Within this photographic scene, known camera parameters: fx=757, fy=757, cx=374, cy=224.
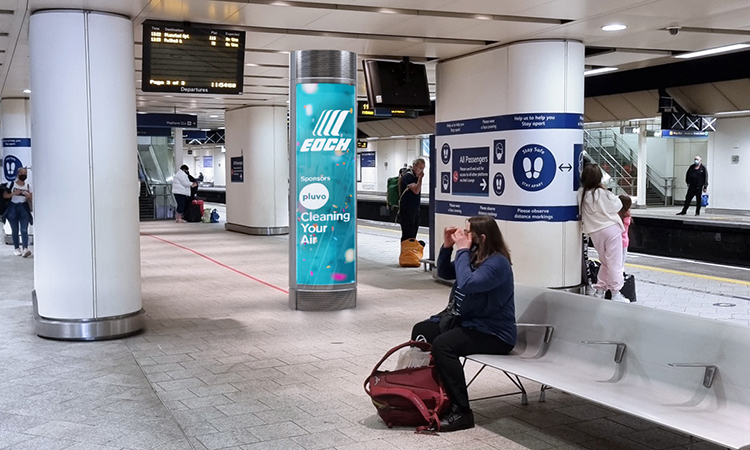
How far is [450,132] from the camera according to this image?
1120 cm

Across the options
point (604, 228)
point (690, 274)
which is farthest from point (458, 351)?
point (690, 274)

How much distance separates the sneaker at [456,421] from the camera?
16.2 ft

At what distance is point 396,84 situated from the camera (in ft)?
37.1

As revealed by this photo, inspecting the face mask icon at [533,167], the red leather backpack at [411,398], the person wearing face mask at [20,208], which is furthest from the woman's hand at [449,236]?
the person wearing face mask at [20,208]

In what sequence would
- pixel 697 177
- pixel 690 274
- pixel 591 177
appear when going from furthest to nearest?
pixel 697 177, pixel 690 274, pixel 591 177

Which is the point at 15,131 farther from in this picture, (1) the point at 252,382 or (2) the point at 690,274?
(2) the point at 690,274

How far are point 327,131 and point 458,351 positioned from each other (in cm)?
478

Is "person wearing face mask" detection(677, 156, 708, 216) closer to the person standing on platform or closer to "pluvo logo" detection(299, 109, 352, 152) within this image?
the person standing on platform

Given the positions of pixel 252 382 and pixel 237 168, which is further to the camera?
pixel 237 168

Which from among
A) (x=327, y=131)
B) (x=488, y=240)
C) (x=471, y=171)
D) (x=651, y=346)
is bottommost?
(x=651, y=346)

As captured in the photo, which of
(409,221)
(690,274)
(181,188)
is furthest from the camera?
(181,188)

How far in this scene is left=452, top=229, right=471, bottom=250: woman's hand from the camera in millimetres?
5273

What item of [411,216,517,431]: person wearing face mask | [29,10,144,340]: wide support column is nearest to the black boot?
[411,216,517,431]: person wearing face mask

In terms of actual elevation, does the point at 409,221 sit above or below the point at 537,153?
below
